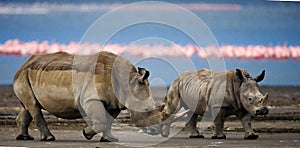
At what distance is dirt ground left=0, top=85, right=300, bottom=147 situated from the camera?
507 inches

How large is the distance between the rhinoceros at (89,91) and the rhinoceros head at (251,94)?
42.0 inches

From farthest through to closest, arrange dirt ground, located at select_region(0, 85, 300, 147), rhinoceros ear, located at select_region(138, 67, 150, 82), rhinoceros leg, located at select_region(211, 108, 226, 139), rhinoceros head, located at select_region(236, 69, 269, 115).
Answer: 1. rhinoceros leg, located at select_region(211, 108, 226, 139)
2. rhinoceros head, located at select_region(236, 69, 269, 115)
3. dirt ground, located at select_region(0, 85, 300, 147)
4. rhinoceros ear, located at select_region(138, 67, 150, 82)

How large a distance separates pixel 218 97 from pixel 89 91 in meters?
1.89

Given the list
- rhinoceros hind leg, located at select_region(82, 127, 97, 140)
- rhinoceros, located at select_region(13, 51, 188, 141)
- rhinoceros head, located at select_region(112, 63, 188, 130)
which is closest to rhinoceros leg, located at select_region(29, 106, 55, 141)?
rhinoceros, located at select_region(13, 51, 188, 141)

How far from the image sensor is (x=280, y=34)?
13367mm

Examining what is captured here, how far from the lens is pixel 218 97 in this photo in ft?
45.6

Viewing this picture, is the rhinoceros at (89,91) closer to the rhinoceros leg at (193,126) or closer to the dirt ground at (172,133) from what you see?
the dirt ground at (172,133)

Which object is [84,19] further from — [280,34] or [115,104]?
[280,34]

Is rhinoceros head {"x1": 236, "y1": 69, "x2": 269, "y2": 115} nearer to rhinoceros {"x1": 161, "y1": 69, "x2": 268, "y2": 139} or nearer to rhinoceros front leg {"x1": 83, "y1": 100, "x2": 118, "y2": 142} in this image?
rhinoceros {"x1": 161, "y1": 69, "x2": 268, "y2": 139}

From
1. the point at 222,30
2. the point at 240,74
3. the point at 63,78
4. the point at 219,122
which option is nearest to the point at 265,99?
the point at 240,74

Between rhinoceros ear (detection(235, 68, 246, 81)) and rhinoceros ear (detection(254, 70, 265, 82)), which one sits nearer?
rhinoceros ear (detection(254, 70, 265, 82))

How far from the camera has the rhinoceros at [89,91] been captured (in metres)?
12.8

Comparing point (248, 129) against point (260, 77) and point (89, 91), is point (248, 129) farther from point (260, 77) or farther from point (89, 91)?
point (89, 91)

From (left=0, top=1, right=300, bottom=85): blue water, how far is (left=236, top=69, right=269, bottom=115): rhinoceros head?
19cm
